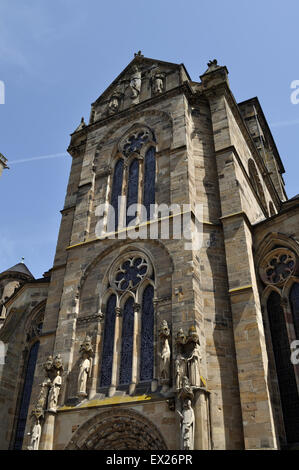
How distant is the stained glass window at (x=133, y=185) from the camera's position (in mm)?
15844

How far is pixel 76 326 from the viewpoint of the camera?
44.1 ft

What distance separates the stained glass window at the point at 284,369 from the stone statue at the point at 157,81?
10.2m

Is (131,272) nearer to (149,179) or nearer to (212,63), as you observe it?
(149,179)

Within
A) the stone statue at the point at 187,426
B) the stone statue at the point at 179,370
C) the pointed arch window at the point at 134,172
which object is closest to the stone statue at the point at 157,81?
the pointed arch window at the point at 134,172

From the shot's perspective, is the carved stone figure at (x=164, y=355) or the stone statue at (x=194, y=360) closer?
the stone statue at (x=194, y=360)

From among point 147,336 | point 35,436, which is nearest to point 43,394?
point 35,436

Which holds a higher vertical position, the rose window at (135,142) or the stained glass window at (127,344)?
the rose window at (135,142)

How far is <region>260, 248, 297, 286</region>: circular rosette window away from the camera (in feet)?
40.5

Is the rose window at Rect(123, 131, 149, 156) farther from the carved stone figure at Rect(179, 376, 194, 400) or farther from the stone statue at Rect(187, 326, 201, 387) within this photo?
the carved stone figure at Rect(179, 376, 194, 400)

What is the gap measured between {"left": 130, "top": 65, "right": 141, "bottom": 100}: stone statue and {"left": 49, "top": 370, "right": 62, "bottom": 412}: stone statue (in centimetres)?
1221

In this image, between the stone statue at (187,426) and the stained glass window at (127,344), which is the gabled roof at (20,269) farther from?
the stone statue at (187,426)


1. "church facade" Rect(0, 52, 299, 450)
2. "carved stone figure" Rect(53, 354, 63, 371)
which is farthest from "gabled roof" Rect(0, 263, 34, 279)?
"carved stone figure" Rect(53, 354, 63, 371)
